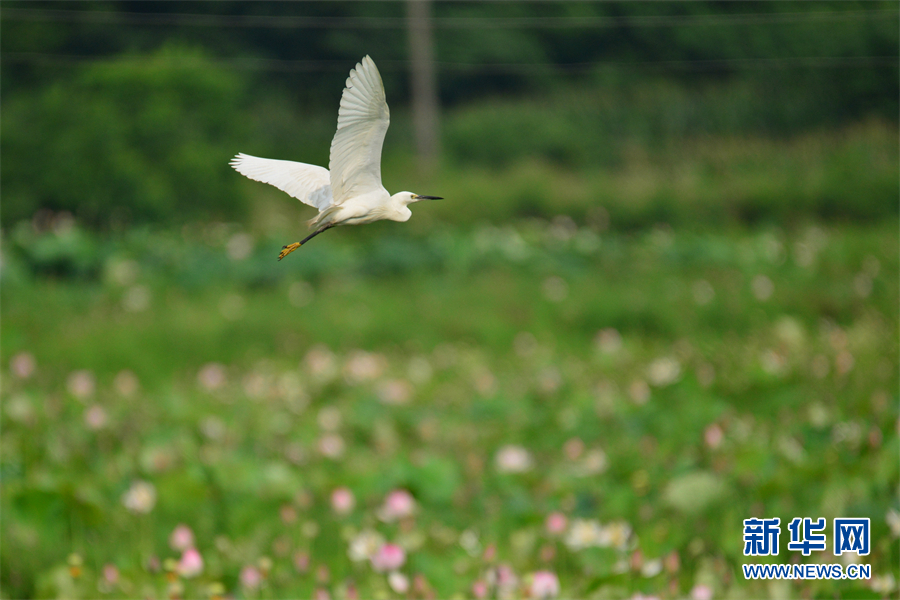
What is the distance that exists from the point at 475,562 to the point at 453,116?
55.2ft

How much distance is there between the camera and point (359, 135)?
0.58m

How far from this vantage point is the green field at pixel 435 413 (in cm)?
286

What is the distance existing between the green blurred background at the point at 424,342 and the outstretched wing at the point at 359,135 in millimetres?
52

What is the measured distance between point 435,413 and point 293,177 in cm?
453

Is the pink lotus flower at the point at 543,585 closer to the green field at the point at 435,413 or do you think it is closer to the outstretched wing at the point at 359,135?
the green field at the point at 435,413

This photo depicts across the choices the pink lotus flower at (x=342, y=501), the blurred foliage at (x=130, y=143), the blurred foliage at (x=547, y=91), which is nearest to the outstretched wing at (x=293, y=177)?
the blurred foliage at (x=130, y=143)

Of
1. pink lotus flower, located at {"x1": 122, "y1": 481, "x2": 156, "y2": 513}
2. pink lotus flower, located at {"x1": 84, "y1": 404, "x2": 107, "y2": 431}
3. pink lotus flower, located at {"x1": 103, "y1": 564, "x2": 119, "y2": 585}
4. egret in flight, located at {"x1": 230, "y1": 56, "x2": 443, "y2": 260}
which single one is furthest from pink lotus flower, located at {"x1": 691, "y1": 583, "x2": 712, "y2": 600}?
pink lotus flower, located at {"x1": 84, "y1": 404, "x2": 107, "y2": 431}

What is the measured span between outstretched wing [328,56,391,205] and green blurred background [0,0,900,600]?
2.0 inches

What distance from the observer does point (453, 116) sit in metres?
18.8

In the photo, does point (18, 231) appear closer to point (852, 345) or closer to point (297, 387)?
point (297, 387)

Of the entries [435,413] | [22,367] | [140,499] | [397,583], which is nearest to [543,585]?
[397,583]

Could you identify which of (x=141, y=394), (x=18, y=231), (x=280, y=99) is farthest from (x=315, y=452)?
(x=280, y=99)

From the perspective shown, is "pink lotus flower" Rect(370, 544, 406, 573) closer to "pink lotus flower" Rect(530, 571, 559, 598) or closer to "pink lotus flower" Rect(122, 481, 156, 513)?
"pink lotus flower" Rect(530, 571, 559, 598)

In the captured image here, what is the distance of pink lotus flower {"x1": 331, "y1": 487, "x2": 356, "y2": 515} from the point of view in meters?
3.10
